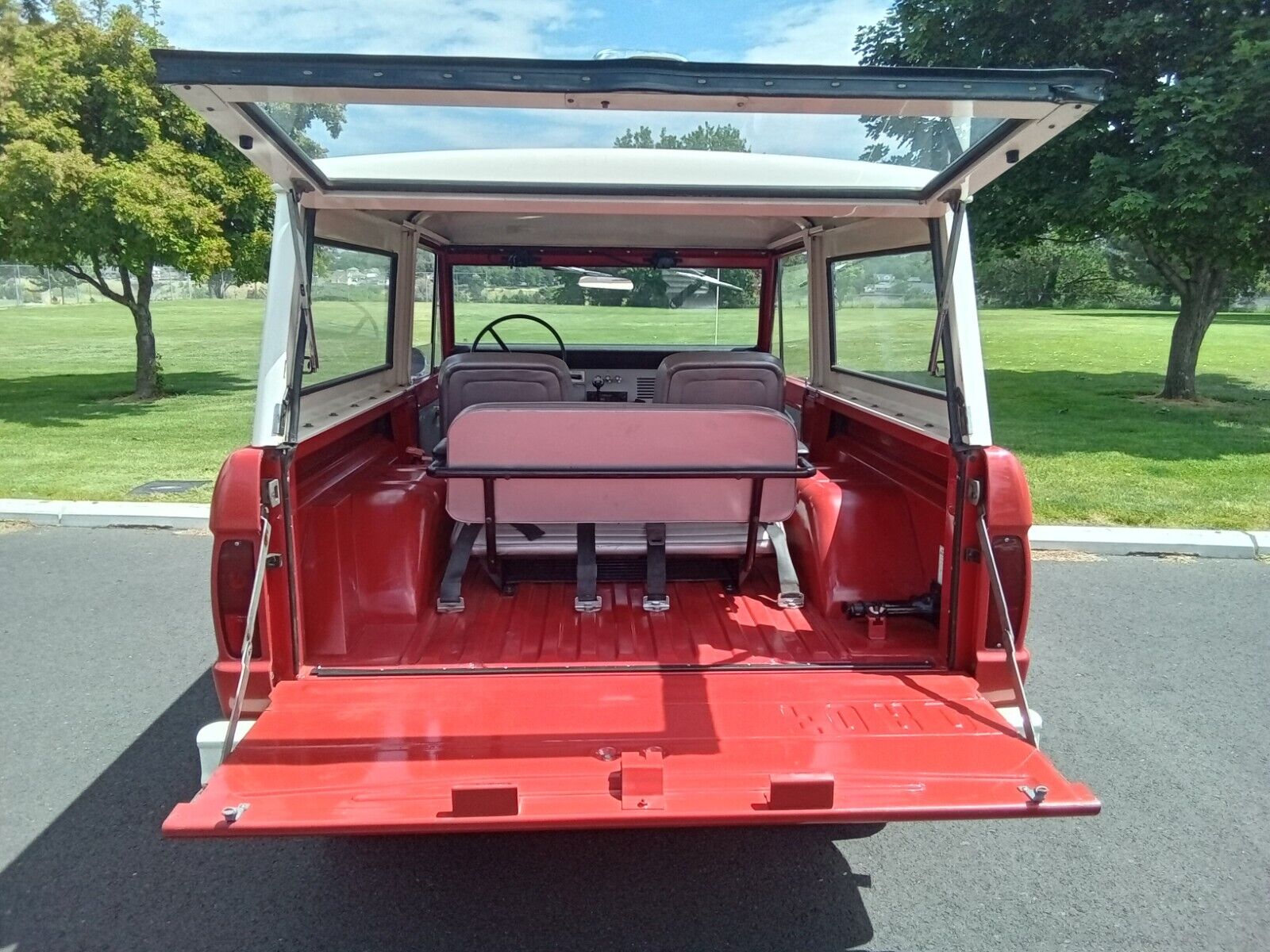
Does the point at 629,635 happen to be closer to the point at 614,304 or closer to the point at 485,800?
the point at 485,800

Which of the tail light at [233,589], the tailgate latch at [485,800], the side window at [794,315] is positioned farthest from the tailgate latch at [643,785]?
the side window at [794,315]

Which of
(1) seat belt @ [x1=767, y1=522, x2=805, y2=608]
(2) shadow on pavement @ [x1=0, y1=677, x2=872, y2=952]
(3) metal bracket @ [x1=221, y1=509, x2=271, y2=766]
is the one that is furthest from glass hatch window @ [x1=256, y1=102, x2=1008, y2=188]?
(2) shadow on pavement @ [x1=0, y1=677, x2=872, y2=952]

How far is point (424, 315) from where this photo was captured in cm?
568

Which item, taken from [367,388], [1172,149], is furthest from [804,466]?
[1172,149]

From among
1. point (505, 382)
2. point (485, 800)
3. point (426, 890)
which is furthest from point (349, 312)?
point (485, 800)

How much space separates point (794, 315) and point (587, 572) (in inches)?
116

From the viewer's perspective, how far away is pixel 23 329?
26.8m

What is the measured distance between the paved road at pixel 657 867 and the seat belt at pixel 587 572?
80 centimetres

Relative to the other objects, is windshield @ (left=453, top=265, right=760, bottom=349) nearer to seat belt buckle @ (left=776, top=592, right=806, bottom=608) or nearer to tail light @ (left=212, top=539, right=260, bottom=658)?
seat belt buckle @ (left=776, top=592, right=806, bottom=608)

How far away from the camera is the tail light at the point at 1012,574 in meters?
2.76

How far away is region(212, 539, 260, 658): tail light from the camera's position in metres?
2.59

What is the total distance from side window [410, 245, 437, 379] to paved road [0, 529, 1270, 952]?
2201 mm

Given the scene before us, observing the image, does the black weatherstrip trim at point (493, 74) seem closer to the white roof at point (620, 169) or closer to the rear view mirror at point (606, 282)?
the white roof at point (620, 169)

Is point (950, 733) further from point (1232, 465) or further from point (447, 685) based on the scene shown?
point (1232, 465)
